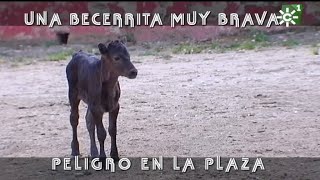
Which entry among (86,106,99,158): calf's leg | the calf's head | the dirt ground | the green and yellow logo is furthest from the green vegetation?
the calf's head

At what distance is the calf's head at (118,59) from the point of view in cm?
682

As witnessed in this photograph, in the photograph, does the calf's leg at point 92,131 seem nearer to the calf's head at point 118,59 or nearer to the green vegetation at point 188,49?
the calf's head at point 118,59

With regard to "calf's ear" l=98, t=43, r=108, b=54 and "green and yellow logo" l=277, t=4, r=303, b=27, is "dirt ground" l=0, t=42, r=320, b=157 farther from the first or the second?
"green and yellow logo" l=277, t=4, r=303, b=27

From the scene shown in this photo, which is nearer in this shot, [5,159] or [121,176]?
[121,176]

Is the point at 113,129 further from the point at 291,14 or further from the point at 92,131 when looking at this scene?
the point at 291,14

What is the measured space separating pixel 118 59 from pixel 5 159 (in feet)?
5.85

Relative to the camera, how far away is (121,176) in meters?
6.87

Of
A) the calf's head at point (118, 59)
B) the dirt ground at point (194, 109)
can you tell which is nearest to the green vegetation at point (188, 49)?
the dirt ground at point (194, 109)

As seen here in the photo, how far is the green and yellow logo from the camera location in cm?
1674

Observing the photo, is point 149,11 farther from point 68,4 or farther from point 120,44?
point 120,44

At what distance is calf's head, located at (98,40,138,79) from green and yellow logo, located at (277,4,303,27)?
33.6 feet

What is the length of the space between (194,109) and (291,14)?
7855mm

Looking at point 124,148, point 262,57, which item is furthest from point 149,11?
point 124,148

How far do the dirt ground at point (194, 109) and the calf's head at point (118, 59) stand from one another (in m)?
1.12
